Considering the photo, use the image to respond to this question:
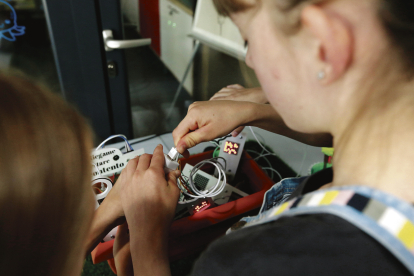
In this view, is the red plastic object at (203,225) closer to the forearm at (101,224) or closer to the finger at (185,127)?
the forearm at (101,224)

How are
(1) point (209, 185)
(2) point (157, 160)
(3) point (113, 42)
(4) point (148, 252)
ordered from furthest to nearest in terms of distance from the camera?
1. (3) point (113, 42)
2. (1) point (209, 185)
3. (2) point (157, 160)
4. (4) point (148, 252)

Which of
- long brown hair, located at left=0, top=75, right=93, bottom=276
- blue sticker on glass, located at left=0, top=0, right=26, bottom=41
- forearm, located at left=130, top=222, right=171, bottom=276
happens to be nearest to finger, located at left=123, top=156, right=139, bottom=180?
forearm, located at left=130, top=222, right=171, bottom=276

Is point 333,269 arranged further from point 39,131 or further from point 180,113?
point 180,113

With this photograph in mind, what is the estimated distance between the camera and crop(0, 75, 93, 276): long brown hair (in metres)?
0.17

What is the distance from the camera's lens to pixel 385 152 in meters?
0.24

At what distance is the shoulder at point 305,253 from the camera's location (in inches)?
8.5

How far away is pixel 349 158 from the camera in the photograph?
0.28m

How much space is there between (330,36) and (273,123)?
15.7 inches

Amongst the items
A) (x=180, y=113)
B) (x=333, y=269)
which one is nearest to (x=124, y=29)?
(x=180, y=113)

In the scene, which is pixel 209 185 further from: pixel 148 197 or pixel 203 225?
pixel 148 197

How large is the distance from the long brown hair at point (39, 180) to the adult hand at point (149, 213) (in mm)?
190

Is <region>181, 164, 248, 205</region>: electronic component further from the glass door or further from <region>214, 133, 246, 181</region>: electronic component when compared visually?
the glass door

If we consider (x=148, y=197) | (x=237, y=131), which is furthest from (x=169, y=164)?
(x=237, y=131)

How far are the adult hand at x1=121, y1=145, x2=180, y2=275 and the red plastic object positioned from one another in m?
0.11
